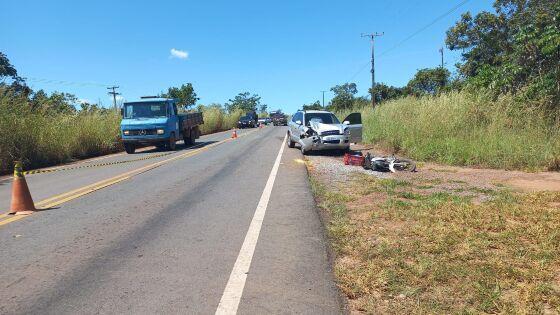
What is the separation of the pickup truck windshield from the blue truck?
685cm

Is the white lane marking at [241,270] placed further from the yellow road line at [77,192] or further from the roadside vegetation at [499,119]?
the roadside vegetation at [499,119]

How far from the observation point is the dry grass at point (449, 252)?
384 centimetres

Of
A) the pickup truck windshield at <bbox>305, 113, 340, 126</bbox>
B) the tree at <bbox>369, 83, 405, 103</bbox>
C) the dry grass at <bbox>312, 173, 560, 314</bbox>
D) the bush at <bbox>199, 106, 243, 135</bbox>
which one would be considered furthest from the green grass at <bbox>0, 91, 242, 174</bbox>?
the tree at <bbox>369, 83, 405, 103</bbox>

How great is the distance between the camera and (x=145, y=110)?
21.5 m

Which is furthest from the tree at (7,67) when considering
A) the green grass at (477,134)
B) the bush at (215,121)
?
the green grass at (477,134)

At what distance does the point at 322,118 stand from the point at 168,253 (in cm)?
1384

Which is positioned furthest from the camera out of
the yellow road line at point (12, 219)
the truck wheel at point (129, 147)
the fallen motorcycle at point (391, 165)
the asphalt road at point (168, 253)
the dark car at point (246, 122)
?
the dark car at point (246, 122)

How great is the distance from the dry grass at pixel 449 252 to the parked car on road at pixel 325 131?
897 cm

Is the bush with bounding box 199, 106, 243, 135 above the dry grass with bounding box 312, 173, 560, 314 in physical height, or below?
above

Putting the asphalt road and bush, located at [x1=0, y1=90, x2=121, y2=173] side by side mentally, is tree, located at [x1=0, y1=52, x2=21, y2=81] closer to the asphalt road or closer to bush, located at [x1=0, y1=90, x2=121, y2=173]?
bush, located at [x1=0, y1=90, x2=121, y2=173]

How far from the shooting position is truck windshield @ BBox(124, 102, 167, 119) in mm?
21453

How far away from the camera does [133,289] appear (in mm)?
4340

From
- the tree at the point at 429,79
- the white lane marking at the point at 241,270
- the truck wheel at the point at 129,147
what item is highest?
the tree at the point at 429,79

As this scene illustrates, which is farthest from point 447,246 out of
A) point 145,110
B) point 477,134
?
point 145,110
